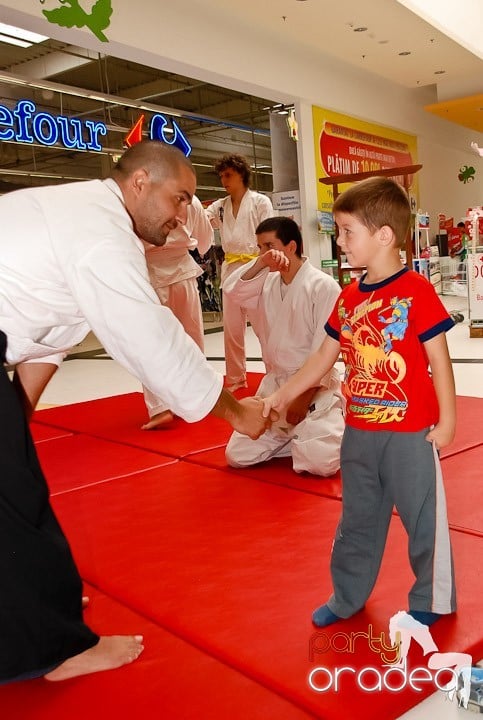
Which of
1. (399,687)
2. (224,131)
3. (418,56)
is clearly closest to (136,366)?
(399,687)

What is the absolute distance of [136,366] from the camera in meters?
1.55

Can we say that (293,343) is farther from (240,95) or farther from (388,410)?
(240,95)

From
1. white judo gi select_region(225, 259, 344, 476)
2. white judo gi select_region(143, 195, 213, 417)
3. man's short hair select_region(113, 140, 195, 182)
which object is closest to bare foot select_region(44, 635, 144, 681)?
man's short hair select_region(113, 140, 195, 182)

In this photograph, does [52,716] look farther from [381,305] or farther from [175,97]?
[175,97]

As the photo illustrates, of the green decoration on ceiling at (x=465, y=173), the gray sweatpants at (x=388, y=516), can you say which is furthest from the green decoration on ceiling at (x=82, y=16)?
the green decoration on ceiling at (x=465, y=173)

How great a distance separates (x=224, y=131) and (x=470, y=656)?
14.6 metres

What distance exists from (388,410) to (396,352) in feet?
0.42

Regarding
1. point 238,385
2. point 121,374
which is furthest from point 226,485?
point 121,374

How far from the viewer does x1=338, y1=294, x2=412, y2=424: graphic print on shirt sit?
1.51 m

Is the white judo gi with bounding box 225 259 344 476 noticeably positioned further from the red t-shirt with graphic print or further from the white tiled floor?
the white tiled floor

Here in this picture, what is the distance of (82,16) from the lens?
5723 millimetres

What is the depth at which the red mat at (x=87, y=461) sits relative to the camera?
116 inches

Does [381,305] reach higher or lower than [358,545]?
higher

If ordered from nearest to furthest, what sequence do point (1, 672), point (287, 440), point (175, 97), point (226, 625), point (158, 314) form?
1. point (1, 672)
2. point (158, 314)
3. point (226, 625)
4. point (287, 440)
5. point (175, 97)
